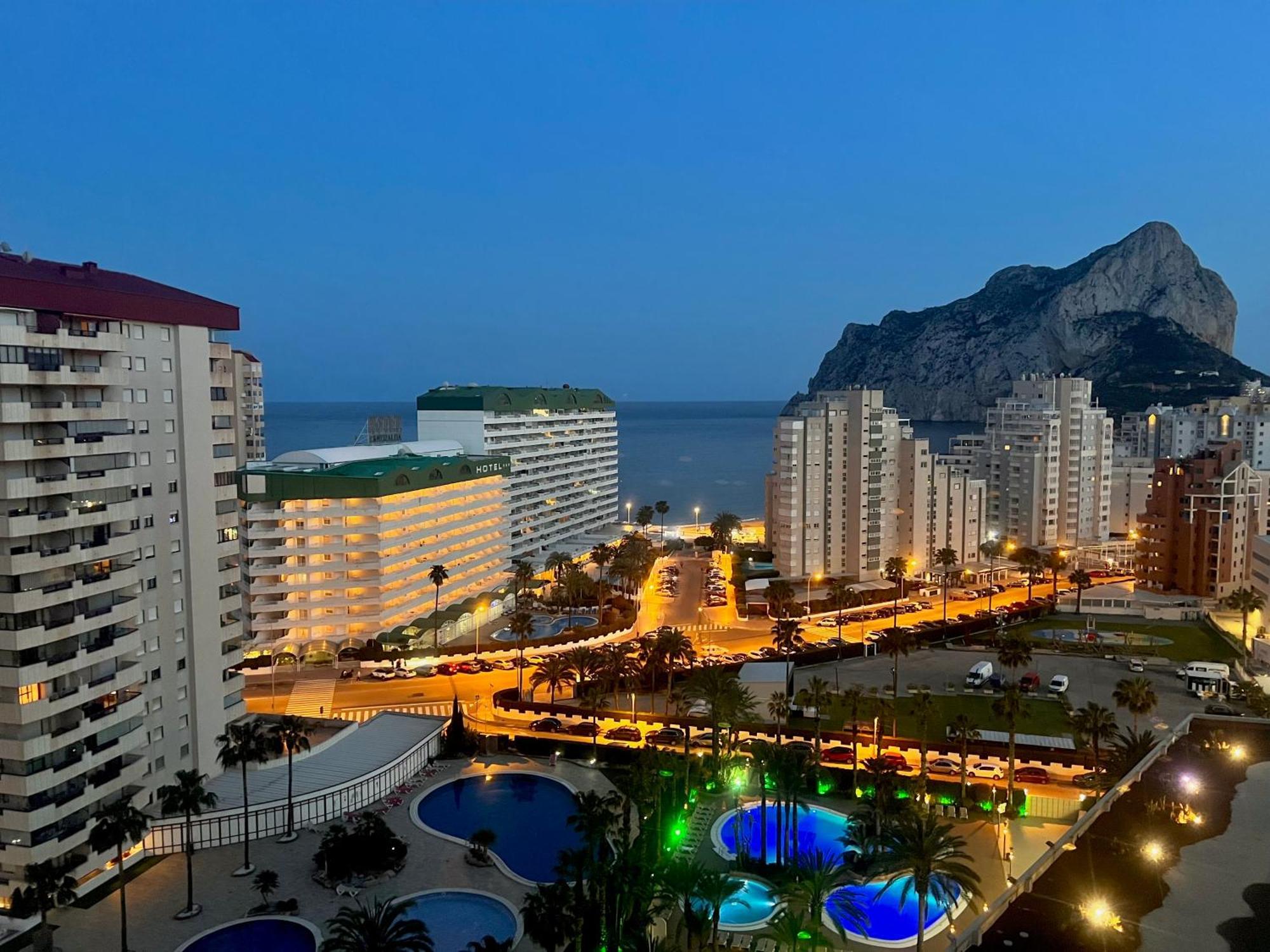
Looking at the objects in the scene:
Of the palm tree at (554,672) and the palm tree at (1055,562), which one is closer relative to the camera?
the palm tree at (554,672)

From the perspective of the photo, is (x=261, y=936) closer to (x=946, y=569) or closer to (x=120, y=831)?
(x=120, y=831)

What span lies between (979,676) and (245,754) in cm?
4706

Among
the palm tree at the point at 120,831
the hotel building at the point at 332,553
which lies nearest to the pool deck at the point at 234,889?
the palm tree at the point at 120,831

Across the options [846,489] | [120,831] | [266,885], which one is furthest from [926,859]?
[846,489]

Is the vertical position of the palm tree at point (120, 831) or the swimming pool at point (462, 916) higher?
the palm tree at point (120, 831)

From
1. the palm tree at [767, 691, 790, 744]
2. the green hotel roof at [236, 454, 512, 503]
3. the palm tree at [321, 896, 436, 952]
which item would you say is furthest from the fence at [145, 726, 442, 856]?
the green hotel roof at [236, 454, 512, 503]

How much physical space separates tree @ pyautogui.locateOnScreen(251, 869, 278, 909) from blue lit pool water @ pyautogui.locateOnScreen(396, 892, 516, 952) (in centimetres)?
264

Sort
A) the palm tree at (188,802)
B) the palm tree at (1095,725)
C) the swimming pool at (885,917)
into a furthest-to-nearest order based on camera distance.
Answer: the palm tree at (1095,725) < the palm tree at (188,802) < the swimming pool at (885,917)

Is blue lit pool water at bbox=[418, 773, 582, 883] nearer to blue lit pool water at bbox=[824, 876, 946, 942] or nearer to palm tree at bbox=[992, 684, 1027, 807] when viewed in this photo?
blue lit pool water at bbox=[824, 876, 946, 942]

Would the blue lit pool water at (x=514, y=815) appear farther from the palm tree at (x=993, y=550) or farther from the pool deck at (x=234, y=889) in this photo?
the palm tree at (x=993, y=550)

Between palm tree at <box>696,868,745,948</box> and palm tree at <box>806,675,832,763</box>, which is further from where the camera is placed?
palm tree at <box>806,675,832,763</box>

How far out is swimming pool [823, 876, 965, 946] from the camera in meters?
31.8

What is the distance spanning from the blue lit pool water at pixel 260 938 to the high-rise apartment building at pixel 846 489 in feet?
224

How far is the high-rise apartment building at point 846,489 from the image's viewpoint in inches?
3701
